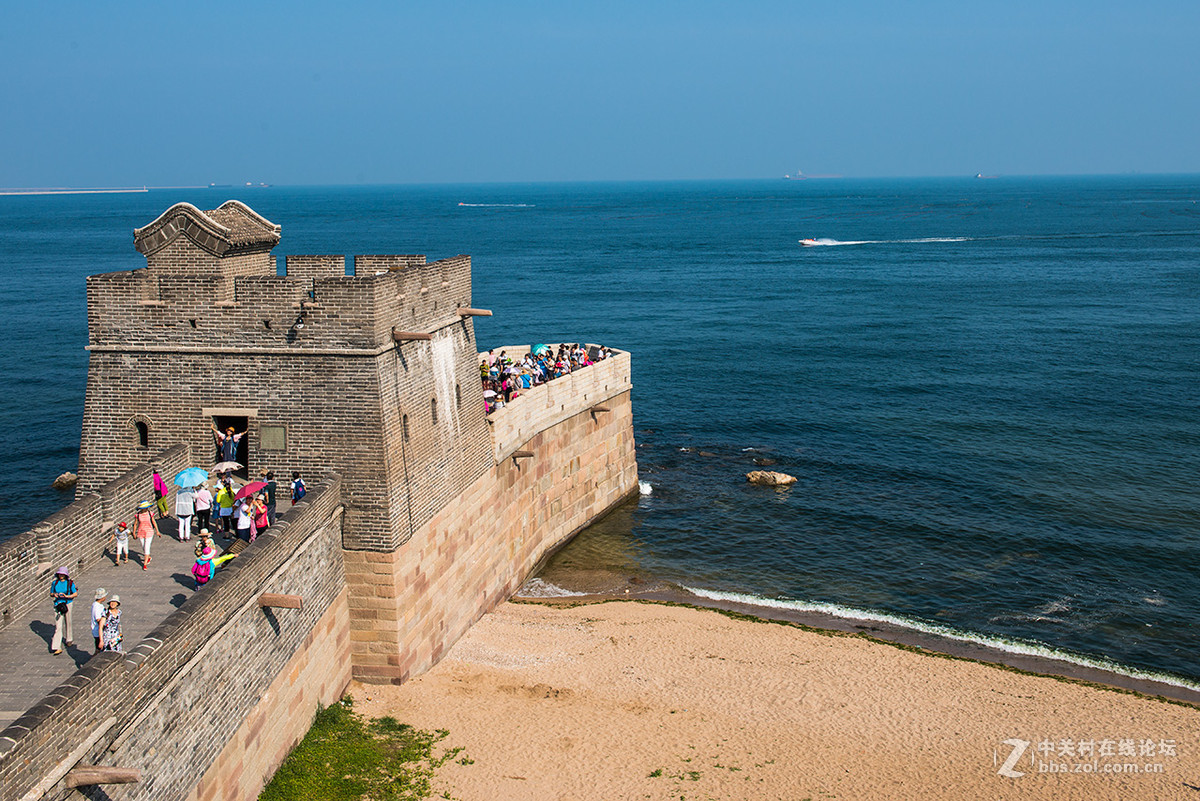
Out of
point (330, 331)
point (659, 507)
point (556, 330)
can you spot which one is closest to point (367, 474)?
point (330, 331)

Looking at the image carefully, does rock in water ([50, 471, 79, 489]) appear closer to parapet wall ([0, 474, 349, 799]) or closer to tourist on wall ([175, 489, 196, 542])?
tourist on wall ([175, 489, 196, 542])

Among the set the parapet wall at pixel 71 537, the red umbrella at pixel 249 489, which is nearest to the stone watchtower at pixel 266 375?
the red umbrella at pixel 249 489

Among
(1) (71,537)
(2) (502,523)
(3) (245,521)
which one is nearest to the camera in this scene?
(1) (71,537)

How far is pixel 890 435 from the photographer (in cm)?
4881

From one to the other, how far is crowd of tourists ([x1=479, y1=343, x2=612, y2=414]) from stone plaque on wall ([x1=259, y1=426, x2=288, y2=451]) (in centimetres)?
745

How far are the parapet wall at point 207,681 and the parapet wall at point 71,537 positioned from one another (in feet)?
11.1

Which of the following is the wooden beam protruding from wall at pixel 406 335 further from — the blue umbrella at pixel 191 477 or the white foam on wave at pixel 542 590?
the white foam on wave at pixel 542 590

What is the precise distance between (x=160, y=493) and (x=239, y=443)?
5.97 ft

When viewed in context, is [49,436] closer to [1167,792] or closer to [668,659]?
[668,659]

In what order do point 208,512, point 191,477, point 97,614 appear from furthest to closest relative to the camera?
point 208,512, point 191,477, point 97,614

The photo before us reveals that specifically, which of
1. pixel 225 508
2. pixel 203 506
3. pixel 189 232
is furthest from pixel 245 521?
pixel 189 232

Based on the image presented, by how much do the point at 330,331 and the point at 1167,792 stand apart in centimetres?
1918

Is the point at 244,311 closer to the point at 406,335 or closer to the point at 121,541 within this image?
the point at 406,335

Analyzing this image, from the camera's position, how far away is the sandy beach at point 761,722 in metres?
20.6
